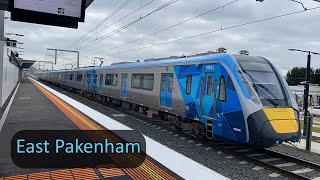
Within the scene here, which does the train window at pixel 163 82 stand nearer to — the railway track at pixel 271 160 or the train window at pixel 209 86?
the railway track at pixel 271 160

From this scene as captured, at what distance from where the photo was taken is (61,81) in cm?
4753

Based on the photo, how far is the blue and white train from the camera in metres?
8.85

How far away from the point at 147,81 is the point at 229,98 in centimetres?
664

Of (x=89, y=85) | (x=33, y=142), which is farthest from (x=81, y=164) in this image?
(x=89, y=85)

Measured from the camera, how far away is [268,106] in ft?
29.6

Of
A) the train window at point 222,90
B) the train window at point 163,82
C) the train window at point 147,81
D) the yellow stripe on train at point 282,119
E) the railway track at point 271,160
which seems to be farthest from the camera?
the train window at point 147,81

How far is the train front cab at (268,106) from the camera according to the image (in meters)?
8.70

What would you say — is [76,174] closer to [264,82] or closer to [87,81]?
[264,82]

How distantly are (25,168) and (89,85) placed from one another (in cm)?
2295

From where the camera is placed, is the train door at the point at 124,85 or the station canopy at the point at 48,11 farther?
the train door at the point at 124,85

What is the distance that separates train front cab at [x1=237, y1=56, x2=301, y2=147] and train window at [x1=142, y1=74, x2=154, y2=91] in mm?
5806

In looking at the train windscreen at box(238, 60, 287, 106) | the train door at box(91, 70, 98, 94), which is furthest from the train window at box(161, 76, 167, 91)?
the train door at box(91, 70, 98, 94)

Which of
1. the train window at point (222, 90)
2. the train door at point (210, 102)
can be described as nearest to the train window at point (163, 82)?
the train door at point (210, 102)

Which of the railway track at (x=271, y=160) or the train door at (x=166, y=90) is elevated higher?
the train door at (x=166, y=90)
